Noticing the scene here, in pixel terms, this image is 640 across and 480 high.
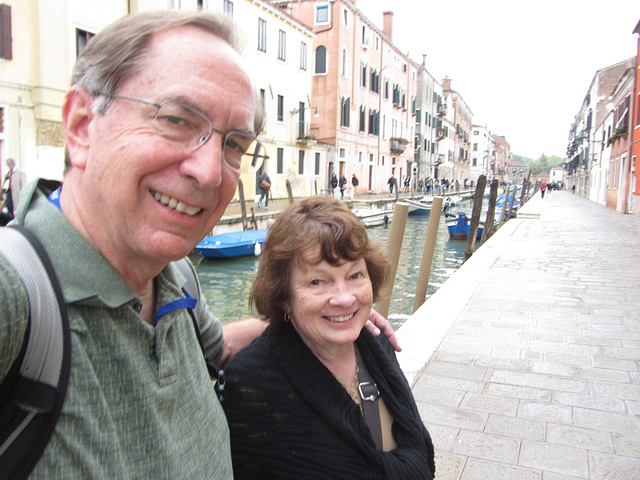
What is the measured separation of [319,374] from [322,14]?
29201mm

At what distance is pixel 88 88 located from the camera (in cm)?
108

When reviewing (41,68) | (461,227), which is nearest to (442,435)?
(41,68)

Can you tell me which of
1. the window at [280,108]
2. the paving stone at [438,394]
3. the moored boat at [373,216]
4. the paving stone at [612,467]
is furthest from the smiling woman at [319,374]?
the window at [280,108]

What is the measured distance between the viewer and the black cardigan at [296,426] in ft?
5.04

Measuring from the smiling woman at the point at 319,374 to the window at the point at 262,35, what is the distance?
69.8 feet

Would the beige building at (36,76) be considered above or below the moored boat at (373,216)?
above

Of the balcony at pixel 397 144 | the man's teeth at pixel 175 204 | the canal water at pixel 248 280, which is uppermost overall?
the balcony at pixel 397 144

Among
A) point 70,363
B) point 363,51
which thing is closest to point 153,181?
point 70,363

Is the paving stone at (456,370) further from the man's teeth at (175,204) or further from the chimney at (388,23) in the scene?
the chimney at (388,23)

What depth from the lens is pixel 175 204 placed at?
3.64ft

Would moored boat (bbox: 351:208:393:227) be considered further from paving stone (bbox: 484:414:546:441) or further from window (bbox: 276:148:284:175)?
paving stone (bbox: 484:414:546:441)

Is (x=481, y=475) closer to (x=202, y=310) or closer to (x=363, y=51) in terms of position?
(x=202, y=310)

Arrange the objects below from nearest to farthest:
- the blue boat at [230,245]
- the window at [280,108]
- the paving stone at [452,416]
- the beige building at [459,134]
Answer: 1. the paving stone at [452,416]
2. the blue boat at [230,245]
3. the window at [280,108]
4. the beige building at [459,134]

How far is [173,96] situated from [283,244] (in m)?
0.70
